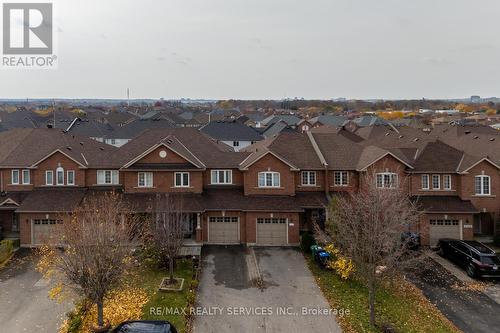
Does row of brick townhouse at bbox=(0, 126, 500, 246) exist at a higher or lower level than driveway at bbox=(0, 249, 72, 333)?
higher

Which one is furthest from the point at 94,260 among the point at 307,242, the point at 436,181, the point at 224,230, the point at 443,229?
A: the point at 436,181

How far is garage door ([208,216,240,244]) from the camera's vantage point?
31797mm

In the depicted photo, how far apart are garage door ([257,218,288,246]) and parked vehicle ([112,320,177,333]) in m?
14.7

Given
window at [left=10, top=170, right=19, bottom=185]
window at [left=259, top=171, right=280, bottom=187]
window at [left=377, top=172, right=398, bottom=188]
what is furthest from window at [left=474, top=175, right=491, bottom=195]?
window at [left=10, top=170, right=19, bottom=185]

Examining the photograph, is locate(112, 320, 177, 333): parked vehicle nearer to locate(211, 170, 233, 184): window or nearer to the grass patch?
the grass patch

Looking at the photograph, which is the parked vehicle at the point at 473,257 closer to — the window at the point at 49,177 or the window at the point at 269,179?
the window at the point at 269,179

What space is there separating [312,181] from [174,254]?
1427 cm

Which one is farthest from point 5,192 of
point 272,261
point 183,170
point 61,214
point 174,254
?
point 272,261

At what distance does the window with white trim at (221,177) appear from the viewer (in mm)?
33938

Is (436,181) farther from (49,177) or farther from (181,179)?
(49,177)

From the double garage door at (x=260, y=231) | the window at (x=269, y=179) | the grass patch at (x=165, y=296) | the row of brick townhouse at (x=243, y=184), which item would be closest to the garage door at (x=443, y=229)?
the row of brick townhouse at (x=243, y=184)

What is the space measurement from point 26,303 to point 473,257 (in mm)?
25251

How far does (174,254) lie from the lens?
24438 millimetres

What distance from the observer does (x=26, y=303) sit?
2166 centimetres
